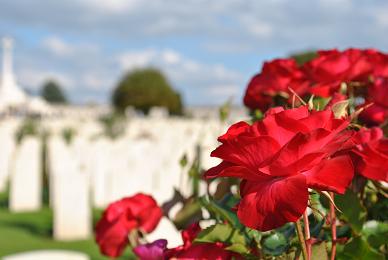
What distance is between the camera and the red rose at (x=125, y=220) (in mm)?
1098

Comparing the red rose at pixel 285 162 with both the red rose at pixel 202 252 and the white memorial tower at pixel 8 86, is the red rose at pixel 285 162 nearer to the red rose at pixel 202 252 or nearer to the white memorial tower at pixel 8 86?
the red rose at pixel 202 252

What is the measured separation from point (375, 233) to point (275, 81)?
13.7 inches

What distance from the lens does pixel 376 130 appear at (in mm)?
778

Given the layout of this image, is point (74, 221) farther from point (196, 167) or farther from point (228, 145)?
point (228, 145)

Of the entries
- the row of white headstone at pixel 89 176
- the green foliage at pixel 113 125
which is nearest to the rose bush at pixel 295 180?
the row of white headstone at pixel 89 176

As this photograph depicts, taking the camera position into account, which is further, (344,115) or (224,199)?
(224,199)

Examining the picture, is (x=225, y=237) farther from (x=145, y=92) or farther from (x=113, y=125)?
(x=145, y=92)

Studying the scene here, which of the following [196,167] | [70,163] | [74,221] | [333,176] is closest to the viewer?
[333,176]

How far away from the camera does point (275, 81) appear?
1.14 meters

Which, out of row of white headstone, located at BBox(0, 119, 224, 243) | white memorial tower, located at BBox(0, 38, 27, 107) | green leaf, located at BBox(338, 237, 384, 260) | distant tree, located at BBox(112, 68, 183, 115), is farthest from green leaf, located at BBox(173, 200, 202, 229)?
distant tree, located at BBox(112, 68, 183, 115)

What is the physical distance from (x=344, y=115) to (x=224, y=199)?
36cm

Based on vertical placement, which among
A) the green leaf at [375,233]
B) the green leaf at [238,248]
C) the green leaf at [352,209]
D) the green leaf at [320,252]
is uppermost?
the green leaf at [352,209]

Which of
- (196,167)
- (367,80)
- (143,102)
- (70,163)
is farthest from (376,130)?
(143,102)

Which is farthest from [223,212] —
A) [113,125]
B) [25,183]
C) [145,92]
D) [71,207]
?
[145,92]
